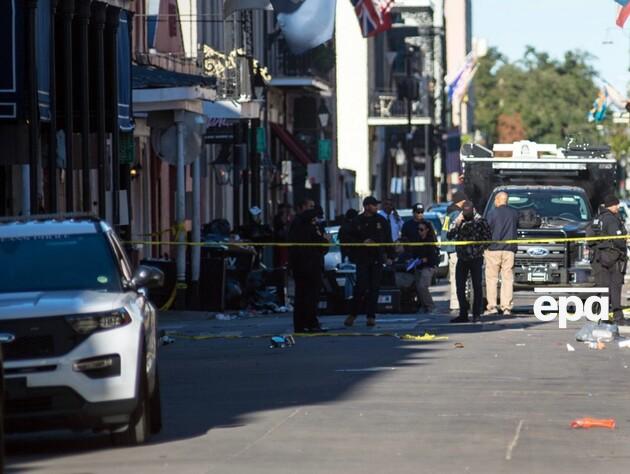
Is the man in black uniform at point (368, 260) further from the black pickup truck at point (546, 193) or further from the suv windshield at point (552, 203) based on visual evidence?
the suv windshield at point (552, 203)

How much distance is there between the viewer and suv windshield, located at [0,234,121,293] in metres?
14.4

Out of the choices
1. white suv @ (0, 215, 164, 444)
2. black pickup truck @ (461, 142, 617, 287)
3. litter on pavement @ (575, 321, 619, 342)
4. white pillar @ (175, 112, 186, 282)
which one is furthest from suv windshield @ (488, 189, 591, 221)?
white suv @ (0, 215, 164, 444)

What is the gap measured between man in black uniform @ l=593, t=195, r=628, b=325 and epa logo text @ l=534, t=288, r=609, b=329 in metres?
0.30

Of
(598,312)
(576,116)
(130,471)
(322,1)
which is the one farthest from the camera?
(576,116)

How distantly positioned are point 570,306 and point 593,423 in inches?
651

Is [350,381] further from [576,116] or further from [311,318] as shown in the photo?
[576,116]

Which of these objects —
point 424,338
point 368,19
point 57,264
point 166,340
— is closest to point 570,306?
point 424,338

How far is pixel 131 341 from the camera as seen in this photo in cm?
1353

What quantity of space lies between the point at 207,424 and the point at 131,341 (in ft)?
6.90

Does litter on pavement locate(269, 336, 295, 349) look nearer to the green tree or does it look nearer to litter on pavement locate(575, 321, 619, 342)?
litter on pavement locate(575, 321, 619, 342)

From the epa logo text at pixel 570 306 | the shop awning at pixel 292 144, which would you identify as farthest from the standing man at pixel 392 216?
the shop awning at pixel 292 144

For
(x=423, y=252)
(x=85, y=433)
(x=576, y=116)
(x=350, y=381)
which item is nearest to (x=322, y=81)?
(x=423, y=252)

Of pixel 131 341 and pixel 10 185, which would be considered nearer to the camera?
pixel 131 341

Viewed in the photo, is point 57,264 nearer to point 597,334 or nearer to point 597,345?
point 597,345
